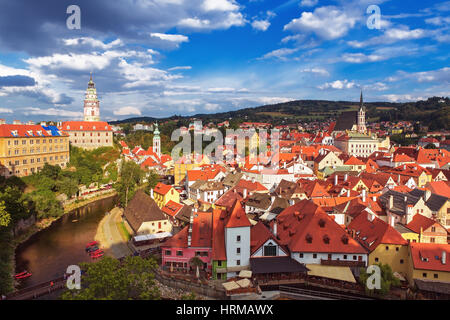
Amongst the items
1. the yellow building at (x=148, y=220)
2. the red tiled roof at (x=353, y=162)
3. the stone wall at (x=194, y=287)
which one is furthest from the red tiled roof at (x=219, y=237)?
the red tiled roof at (x=353, y=162)

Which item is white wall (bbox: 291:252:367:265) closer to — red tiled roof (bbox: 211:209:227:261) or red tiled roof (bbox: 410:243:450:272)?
red tiled roof (bbox: 410:243:450:272)

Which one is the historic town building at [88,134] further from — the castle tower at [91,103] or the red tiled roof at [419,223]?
the red tiled roof at [419,223]

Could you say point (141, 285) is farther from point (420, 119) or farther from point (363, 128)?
point (420, 119)

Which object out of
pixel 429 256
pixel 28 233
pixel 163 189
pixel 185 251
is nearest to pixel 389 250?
pixel 429 256

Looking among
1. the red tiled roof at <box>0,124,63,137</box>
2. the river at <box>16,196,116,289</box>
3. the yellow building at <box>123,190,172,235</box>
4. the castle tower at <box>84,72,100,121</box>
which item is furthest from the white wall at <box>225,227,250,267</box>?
the castle tower at <box>84,72,100,121</box>

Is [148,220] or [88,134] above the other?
[88,134]

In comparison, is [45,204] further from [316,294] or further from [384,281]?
[384,281]
